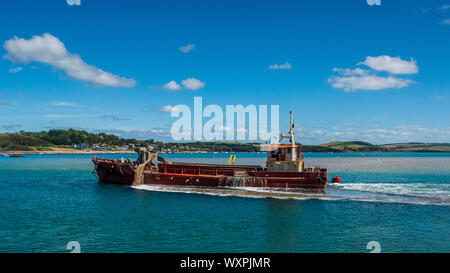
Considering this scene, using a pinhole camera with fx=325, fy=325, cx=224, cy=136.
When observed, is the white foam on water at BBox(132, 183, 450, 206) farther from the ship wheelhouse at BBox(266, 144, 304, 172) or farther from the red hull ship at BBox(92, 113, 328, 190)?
the ship wheelhouse at BBox(266, 144, 304, 172)

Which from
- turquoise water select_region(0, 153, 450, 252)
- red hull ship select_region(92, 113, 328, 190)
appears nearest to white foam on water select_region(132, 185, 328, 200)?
red hull ship select_region(92, 113, 328, 190)

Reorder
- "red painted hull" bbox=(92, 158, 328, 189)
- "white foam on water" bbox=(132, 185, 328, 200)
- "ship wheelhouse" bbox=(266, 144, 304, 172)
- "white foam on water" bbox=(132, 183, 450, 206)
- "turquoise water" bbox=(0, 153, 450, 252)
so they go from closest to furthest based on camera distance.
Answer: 1. "turquoise water" bbox=(0, 153, 450, 252)
2. "white foam on water" bbox=(132, 183, 450, 206)
3. "white foam on water" bbox=(132, 185, 328, 200)
4. "red painted hull" bbox=(92, 158, 328, 189)
5. "ship wheelhouse" bbox=(266, 144, 304, 172)

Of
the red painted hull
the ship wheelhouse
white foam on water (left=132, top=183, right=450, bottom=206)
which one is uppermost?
the ship wheelhouse

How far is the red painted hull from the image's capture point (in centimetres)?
4712

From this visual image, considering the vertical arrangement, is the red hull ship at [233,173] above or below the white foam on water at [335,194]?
above

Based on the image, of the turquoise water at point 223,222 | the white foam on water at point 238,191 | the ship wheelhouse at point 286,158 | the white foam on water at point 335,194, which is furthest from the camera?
the ship wheelhouse at point 286,158

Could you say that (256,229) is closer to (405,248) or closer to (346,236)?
(346,236)

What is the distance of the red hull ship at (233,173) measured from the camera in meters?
47.3

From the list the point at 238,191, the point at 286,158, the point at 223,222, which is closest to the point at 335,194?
the point at 286,158

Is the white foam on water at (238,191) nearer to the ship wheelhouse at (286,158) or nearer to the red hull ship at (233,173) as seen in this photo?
the red hull ship at (233,173)

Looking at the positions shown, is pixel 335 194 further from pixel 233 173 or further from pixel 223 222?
pixel 223 222

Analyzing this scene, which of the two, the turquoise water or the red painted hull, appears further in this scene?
the red painted hull

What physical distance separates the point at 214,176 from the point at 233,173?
3118mm

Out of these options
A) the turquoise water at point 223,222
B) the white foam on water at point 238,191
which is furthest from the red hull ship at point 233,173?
the turquoise water at point 223,222
